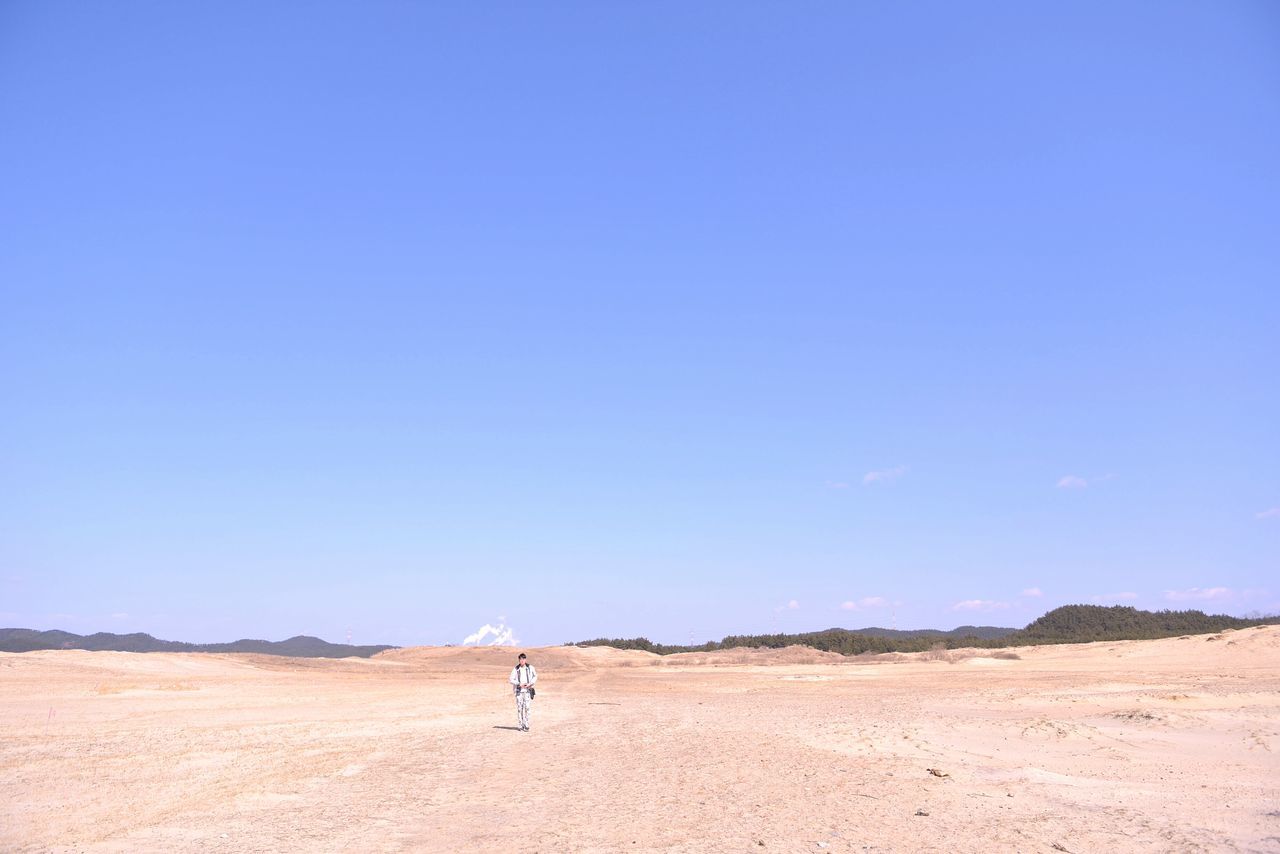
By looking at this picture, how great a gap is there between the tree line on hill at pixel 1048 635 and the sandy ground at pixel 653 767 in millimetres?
24328

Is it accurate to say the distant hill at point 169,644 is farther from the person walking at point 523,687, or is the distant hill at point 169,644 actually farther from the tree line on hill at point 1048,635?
the person walking at point 523,687

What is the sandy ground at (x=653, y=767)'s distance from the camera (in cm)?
1077

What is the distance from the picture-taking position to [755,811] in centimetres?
1212

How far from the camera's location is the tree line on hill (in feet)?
185

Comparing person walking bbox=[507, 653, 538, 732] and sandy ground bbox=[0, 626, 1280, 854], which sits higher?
person walking bbox=[507, 653, 538, 732]

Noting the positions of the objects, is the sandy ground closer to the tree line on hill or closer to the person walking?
the person walking

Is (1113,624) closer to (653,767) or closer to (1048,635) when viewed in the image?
(1048,635)

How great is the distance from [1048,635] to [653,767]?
55.3 m

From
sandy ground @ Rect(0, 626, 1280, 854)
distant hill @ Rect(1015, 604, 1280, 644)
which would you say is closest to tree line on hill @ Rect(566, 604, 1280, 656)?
distant hill @ Rect(1015, 604, 1280, 644)

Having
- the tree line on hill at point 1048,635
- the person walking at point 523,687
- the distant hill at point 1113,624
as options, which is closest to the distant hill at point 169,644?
the tree line on hill at point 1048,635

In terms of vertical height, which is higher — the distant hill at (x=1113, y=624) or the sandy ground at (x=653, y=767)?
the distant hill at (x=1113, y=624)

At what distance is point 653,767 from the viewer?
16.0 meters

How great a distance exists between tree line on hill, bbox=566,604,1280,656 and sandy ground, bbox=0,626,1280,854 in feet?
79.8

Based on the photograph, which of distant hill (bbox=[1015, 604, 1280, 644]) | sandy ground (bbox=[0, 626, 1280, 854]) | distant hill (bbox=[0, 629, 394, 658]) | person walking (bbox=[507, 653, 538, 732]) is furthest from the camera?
distant hill (bbox=[0, 629, 394, 658])
